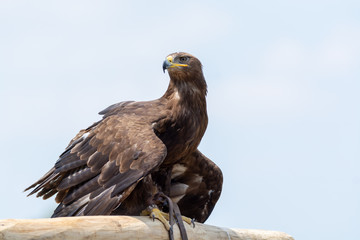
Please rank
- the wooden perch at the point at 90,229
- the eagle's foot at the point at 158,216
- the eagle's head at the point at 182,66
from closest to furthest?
1. the wooden perch at the point at 90,229
2. the eagle's foot at the point at 158,216
3. the eagle's head at the point at 182,66

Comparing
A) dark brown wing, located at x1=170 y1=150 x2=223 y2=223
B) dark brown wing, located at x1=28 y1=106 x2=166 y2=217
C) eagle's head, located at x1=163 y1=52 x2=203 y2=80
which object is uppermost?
eagle's head, located at x1=163 y1=52 x2=203 y2=80

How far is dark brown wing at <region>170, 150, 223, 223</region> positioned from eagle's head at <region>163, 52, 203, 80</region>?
104 centimetres

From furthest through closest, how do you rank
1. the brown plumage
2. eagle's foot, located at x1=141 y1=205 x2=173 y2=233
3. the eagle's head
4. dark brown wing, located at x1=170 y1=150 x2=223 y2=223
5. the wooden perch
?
dark brown wing, located at x1=170 y1=150 x2=223 y2=223, the eagle's head, the brown plumage, eagle's foot, located at x1=141 y1=205 x2=173 y2=233, the wooden perch

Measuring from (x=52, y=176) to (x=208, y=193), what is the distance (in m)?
2.00

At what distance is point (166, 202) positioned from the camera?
6.18 m

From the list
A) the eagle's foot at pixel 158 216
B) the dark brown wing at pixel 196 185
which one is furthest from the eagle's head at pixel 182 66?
the eagle's foot at pixel 158 216

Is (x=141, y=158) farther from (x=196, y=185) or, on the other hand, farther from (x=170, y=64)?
(x=196, y=185)

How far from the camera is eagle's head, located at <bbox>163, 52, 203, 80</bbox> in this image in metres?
6.73

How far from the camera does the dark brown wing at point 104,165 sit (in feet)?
18.6

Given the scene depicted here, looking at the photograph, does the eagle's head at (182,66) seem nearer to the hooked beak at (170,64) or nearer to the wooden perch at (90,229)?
the hooked beak at (170,64)

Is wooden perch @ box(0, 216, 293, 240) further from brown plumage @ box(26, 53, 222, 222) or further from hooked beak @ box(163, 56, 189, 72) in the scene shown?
hooked beak @ box(163, 56, 189, 72)

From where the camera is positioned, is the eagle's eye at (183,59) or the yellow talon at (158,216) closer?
the yellow talon at (158,216)

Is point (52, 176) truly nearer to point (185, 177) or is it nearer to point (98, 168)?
point (98, 168)

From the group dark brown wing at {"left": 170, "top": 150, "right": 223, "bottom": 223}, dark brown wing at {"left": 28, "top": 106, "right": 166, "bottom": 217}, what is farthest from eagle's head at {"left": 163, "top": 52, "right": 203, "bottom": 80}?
dark brown wing at {"left": 170, "top": 150, "right": 223, "bottom": 223}
